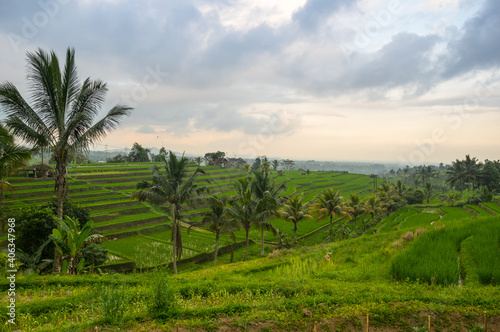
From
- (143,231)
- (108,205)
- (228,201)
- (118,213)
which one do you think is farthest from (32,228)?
(108,205)

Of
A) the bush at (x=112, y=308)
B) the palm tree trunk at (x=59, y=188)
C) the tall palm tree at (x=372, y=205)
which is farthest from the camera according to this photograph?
the tall palm tree at (x=372, y=205)

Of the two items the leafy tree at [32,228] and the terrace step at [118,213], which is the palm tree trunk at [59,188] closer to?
the leafy tree at [32,228]

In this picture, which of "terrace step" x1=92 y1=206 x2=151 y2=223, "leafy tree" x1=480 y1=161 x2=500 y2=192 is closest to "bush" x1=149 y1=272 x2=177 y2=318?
"terrace step" x1=92 y1=206 x2=151 y2=223

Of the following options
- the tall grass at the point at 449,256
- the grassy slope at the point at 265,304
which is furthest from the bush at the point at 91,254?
the tall grass at the point at 449,256

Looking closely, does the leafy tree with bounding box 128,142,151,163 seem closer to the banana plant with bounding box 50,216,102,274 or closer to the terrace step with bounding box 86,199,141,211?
the terrace step with bounding box 86,199,141,211

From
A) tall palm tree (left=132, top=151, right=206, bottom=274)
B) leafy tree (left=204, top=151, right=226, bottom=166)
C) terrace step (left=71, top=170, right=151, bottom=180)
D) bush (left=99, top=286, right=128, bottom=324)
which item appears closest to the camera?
bush (left=99, top=286, right=128, bottom=324)

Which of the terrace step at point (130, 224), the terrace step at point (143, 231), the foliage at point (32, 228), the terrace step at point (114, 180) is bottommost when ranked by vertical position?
the terrace step at point (143, 231)

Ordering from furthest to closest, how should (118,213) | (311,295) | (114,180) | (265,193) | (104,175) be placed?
1. (104,175)
2. (114,180)
3. (118,213)
4. (265,193)
5. (311,295)

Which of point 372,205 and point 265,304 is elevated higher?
point 265,304

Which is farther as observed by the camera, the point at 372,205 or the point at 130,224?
the point at 372,205

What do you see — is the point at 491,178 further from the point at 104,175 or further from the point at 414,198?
the point at 104,175

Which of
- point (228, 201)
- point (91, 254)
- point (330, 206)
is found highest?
point (228, 201)

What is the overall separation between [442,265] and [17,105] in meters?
12.5

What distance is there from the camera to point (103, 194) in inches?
1211
